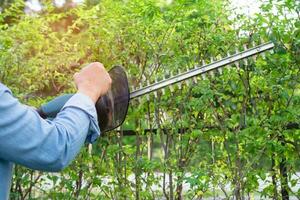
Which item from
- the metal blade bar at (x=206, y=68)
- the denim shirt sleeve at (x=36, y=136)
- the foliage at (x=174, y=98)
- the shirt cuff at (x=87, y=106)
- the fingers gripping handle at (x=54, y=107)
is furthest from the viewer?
the foliage at (x=174, y=98)

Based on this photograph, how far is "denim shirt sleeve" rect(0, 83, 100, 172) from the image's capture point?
3.20 ft

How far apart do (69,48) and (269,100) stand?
1.56 m

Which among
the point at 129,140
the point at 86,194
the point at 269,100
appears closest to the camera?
the point at 269,100

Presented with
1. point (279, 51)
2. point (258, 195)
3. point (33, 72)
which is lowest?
point (258, 195)

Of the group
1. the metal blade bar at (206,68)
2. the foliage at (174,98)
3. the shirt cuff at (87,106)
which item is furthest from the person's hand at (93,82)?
the foliage at (174,98)

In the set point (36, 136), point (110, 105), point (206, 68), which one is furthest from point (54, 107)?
point (206, 68)

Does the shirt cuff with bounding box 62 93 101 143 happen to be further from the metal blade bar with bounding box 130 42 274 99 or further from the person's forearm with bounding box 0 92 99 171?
the metal blade bar with bounding box 130 42 274 99

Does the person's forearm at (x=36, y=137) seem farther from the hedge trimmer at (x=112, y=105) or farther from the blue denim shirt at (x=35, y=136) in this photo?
the hedge trimmer at (x=112, y=105)

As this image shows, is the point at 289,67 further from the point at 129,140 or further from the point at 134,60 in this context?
the point at 129,140

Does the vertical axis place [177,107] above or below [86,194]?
above

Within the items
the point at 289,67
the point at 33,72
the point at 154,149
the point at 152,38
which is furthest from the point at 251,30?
the point at 33,72

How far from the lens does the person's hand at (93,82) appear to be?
3.76 ft

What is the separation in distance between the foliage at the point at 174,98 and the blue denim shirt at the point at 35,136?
7.69 feet

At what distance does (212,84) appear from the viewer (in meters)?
3.51
